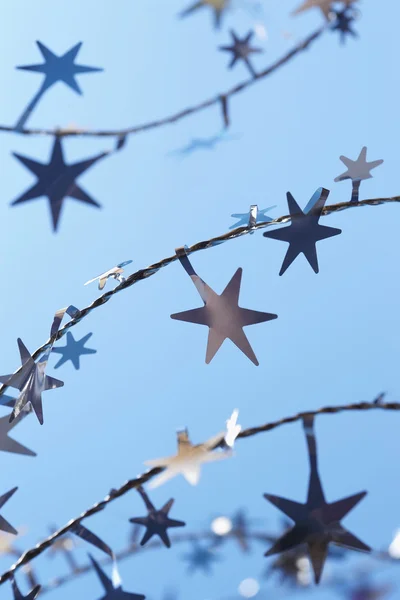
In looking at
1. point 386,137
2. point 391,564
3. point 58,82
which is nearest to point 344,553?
point 391,564

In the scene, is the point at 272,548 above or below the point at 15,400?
below

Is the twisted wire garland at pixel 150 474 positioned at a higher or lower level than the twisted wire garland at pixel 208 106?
lower

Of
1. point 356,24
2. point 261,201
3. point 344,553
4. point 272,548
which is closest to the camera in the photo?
point 272,548

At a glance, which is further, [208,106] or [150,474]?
[208,106]

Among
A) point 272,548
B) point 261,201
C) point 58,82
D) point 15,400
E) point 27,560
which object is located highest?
point 58,82

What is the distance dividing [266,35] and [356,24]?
398mm

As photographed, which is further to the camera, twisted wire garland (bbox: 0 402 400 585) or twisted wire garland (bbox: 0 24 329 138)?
twisted wire garland (bbox: 0 24 329 138)

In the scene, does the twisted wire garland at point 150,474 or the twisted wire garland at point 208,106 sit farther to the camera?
the twisted wire garland at point 208,106

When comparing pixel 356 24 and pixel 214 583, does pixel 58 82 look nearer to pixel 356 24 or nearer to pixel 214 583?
pixel 356 24

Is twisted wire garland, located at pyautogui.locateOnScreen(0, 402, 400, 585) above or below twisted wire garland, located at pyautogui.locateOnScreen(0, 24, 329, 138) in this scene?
below

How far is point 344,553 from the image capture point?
3.97ft

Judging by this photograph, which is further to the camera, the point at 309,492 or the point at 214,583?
the point at 214,583

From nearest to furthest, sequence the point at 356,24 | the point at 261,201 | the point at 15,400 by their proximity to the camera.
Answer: the point at 15,400, the point at 356,24, the point at 261,201

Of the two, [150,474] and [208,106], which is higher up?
[208,106]
